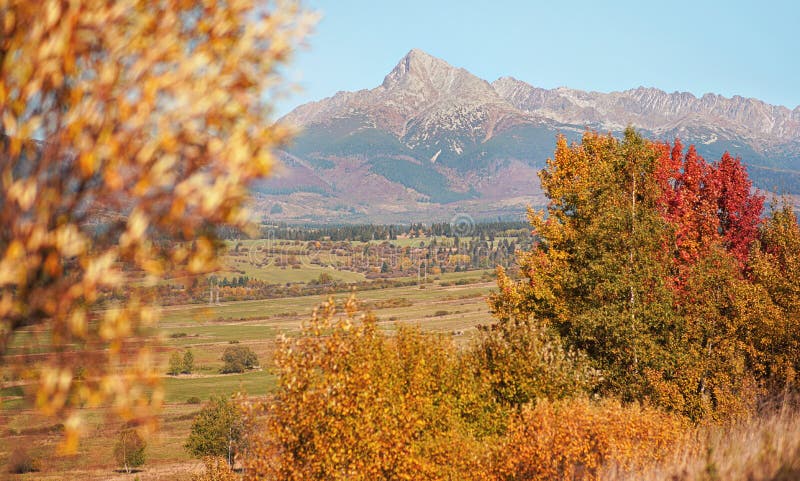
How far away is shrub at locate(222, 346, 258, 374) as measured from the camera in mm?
158500

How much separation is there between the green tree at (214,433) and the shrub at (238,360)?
172 feet

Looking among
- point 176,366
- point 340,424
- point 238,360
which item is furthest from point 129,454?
point 340,424

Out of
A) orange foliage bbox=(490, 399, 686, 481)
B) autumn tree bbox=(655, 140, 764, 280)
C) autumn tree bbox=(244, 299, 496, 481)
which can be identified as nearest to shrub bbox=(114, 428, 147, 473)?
autumn tree bbox=(244, 299, 496, 481)

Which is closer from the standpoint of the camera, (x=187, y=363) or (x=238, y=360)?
(x=187, y=363)

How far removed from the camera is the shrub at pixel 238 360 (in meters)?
158

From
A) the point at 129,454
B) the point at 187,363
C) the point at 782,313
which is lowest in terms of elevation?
the point at 129,454

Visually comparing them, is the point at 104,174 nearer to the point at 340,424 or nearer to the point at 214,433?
the point at 340,424

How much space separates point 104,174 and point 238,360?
528 ft

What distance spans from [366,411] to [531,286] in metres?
20.9

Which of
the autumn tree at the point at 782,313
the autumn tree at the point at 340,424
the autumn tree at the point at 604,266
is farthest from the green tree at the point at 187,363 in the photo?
the autumn tree at the point at 782,313

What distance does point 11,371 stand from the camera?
232 inches

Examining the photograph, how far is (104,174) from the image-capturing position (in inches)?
208

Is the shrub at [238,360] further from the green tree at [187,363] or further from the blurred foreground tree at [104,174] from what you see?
the blurred foreground tree at [104,174]

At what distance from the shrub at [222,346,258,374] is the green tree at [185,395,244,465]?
5250 cm
